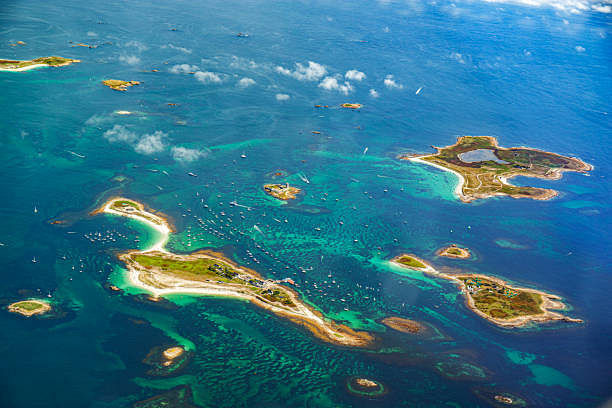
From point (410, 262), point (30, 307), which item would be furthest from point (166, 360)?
point (410, 262)

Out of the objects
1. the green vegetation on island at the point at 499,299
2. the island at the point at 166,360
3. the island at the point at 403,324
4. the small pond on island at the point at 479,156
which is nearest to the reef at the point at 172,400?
the island at the point at 166,360

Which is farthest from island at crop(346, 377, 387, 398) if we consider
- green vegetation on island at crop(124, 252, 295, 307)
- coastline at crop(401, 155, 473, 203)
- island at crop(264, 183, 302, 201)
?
coastline at crop(401, 155, 473, 203)

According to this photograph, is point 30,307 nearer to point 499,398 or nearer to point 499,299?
point 499,398

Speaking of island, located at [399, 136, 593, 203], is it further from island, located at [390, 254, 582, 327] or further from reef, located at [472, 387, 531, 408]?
reef, located at [472, 387, 531, 408]

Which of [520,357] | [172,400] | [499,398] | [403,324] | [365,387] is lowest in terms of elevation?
[172,400]

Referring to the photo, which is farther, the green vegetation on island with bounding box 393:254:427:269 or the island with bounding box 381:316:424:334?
the green vegetation on island with bounding box 393:254:427:269

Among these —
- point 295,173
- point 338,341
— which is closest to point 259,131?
point 295,173
